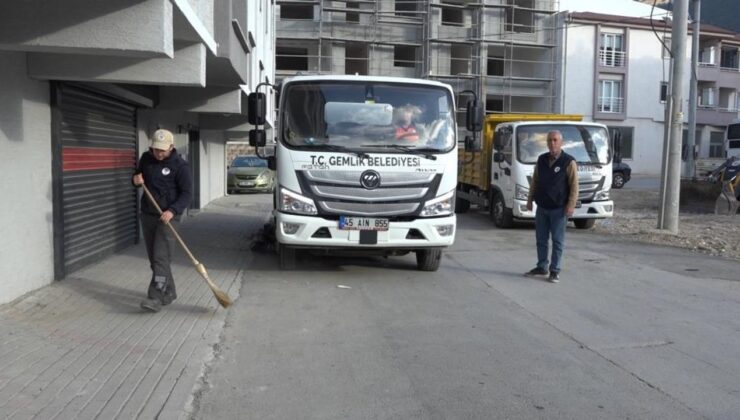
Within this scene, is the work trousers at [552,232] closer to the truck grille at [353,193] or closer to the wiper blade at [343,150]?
the truck grille at [353,193]

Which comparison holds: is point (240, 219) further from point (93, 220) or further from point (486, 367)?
point (486, 367)

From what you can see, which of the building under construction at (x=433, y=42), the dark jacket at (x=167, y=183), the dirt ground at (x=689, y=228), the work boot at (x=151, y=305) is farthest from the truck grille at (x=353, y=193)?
the building under construction at (x=433, y=42)

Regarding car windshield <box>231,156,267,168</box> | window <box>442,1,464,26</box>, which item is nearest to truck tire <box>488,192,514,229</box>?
car windshield <box>231,156,267,168</box>

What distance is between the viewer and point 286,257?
9211 millimetres

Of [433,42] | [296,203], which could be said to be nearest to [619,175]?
[433,42]

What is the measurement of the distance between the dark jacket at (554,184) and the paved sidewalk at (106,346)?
4.22 metres

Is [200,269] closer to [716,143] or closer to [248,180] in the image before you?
[248,180]

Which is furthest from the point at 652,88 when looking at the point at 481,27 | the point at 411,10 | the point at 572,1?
the point at 411,10

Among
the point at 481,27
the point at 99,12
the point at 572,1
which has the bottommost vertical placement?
the point at 99,12

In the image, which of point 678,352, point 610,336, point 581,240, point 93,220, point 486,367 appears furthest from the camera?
point 581,240

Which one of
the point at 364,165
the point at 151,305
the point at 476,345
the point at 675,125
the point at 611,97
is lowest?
the point at 476,345

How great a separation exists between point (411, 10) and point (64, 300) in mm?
41291

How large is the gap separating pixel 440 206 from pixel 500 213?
722 cm

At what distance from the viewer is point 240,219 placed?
16.2 m
